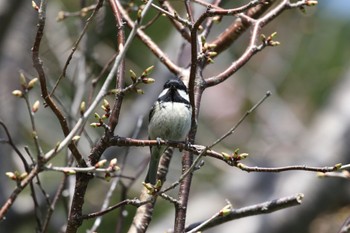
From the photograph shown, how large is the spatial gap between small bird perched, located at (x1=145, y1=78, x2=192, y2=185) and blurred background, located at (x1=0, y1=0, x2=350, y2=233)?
0.24 meters

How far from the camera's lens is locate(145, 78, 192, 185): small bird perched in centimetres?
355

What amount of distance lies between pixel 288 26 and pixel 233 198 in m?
3.37

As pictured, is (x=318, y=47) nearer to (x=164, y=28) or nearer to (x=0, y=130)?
(x=164, y=28)

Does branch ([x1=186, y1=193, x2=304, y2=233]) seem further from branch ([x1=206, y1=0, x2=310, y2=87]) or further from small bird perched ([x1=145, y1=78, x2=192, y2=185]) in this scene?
small bird perched ([x1=145, y1=78, x2=192, y2=185])

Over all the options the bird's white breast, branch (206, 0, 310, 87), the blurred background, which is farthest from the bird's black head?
the blurred background

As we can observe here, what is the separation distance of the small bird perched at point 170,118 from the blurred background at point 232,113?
0.80ft

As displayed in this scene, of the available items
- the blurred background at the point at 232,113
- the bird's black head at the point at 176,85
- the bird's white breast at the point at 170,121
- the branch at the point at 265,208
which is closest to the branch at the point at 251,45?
the bird's black head at the point at 176,85

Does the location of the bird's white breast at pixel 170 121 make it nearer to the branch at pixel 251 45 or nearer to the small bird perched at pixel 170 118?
the small bird perched at pixel 170 118

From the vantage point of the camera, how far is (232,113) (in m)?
9.35

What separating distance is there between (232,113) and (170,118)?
228 inches

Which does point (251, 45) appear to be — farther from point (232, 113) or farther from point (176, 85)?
point (232, 113)

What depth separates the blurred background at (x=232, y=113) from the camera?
17.5 feet

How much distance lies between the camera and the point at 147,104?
20.9ft

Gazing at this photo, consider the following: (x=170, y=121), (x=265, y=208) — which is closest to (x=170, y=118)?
(x=170, y=121)
